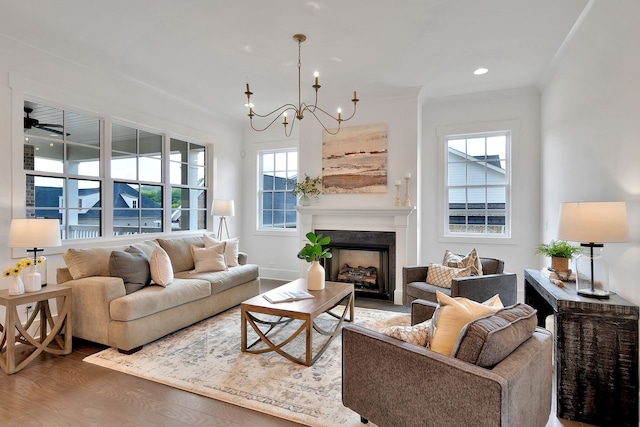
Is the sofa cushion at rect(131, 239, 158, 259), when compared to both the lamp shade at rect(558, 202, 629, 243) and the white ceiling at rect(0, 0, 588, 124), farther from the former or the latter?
the lamp shade at rect(558, 202, 629, 243)

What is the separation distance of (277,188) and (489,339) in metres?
5.20

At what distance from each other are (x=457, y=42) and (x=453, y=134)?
6.03 ft

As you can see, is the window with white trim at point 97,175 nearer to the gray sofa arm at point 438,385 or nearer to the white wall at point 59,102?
the white wall at point 59,102

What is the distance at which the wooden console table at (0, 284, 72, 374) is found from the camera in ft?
8.34

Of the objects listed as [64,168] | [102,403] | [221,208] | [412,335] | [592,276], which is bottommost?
[102,403]

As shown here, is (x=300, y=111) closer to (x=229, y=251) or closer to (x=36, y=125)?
(x=229, y=251)

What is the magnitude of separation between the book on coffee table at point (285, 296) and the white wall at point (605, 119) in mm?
2335

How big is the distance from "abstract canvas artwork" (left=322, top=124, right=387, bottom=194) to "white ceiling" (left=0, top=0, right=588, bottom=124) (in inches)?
26.2

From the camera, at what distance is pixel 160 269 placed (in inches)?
133

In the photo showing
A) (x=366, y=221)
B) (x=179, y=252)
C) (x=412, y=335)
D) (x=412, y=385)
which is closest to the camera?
(x=412, y=385)

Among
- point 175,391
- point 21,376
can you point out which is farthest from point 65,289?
point 175,391

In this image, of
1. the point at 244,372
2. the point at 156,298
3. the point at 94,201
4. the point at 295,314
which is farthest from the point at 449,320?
the point at 94,201

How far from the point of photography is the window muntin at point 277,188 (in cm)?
620

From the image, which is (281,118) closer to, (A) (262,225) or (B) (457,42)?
(A) (262,225)
